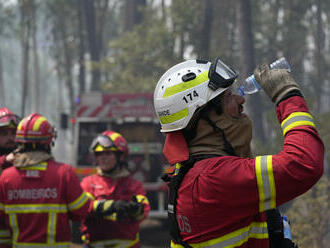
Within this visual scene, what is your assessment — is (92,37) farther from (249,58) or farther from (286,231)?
(286,231)

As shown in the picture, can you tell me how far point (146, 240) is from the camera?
9773 mm

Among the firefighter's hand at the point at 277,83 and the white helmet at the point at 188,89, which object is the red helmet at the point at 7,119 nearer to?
the white helmet at the point at 188,89

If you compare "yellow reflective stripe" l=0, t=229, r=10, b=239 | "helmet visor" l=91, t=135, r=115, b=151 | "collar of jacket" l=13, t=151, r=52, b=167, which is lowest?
"yellow reflective stripe" l=0, t=229, r=10, b=239

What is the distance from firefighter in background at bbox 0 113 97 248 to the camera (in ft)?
12.8

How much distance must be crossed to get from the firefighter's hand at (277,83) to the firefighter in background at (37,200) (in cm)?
232

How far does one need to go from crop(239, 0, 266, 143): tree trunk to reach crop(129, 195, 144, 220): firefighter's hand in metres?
9.55

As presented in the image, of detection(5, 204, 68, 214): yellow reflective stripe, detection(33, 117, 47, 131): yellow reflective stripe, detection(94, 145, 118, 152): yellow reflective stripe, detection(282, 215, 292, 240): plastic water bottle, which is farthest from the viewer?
detection(94, 145, 118, 152): yellow reflective stripe

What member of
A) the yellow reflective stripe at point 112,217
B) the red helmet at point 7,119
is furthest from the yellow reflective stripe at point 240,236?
the red helmet at point 7,119

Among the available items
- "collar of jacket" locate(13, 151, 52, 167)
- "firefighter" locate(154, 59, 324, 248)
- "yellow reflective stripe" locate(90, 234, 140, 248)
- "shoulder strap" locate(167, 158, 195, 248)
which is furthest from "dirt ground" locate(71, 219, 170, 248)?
"firefighter" locate(154, 59, 324, 248)

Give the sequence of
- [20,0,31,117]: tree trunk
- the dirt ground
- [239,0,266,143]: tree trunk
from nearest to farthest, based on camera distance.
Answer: the dirt ground < [239,0,266,143]: tree trunk < [20,0,31,117]: tree trunk

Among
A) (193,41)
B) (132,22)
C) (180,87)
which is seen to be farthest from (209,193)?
(132,22)

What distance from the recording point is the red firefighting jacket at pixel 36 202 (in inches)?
154

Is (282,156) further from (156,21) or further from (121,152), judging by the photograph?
(156,21)

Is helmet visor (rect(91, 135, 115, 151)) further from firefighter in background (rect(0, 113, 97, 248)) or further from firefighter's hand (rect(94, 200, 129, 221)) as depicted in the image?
firefighter in background (rect(0, 113, 97, 248))
